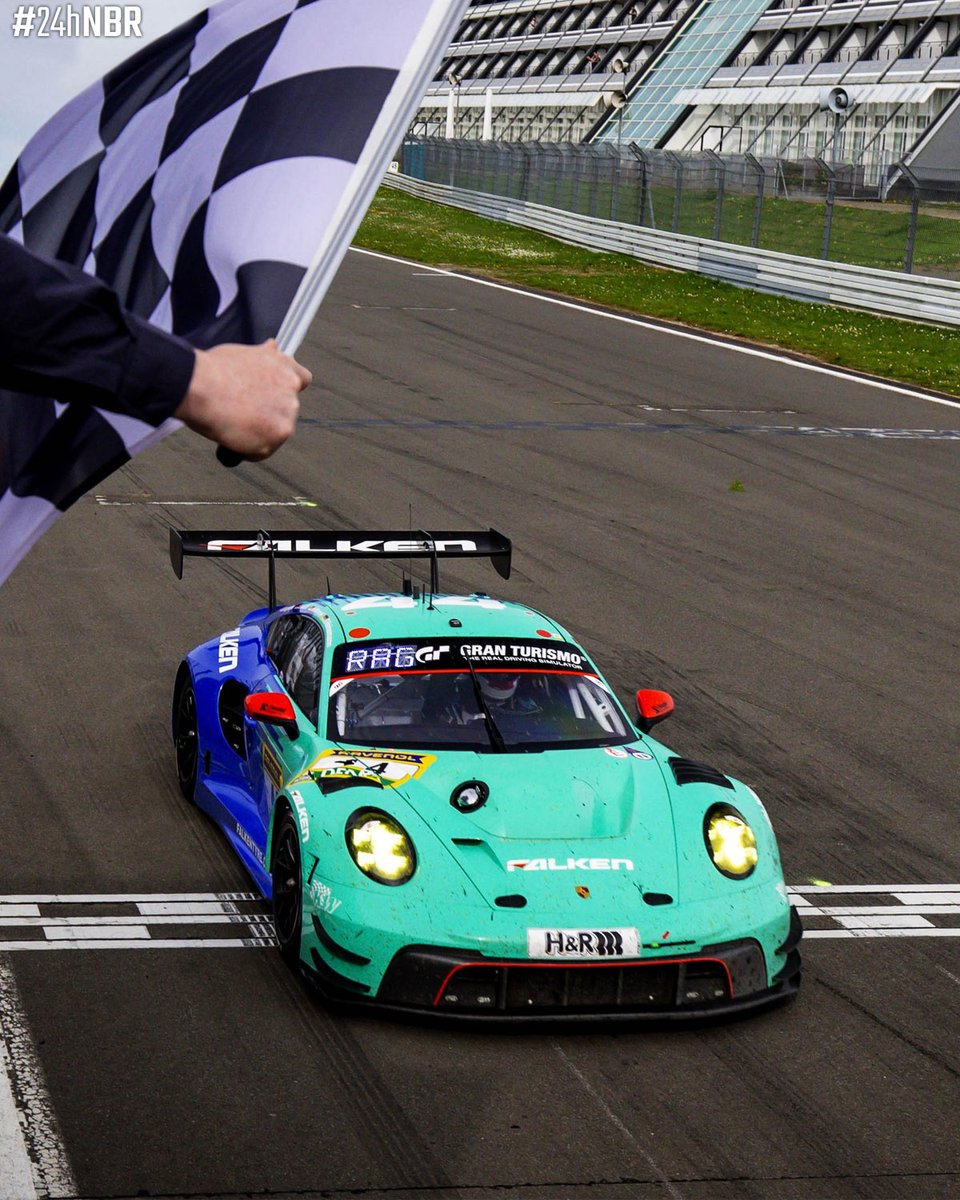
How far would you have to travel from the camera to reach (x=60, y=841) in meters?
8.97

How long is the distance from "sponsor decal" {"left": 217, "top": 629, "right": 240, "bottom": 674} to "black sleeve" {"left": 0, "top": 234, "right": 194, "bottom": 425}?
7081mm

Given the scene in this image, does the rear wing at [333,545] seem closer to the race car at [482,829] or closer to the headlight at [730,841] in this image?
the race car at [482,829]

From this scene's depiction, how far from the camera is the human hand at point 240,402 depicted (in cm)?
248

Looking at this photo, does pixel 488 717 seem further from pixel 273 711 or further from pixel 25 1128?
pixel 25 1128

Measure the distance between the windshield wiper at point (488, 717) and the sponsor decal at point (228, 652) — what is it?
159 centimetres

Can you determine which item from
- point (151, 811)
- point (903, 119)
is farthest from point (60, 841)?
point (903, 119)

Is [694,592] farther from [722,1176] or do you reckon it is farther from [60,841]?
[722,1176]

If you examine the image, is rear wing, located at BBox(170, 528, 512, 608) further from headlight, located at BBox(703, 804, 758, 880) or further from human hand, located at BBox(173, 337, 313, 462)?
human hand, located at BBox(173, 337, 313, 462)

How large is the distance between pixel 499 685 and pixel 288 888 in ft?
4.85

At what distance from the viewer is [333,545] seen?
9461 millimetres

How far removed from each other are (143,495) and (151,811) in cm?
901

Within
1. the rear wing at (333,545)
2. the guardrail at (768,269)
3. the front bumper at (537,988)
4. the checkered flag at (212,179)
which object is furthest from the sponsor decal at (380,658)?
the guardrail at (768,269)

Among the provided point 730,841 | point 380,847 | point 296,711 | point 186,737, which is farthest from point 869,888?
point 186,737

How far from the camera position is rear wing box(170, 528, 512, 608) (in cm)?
944
